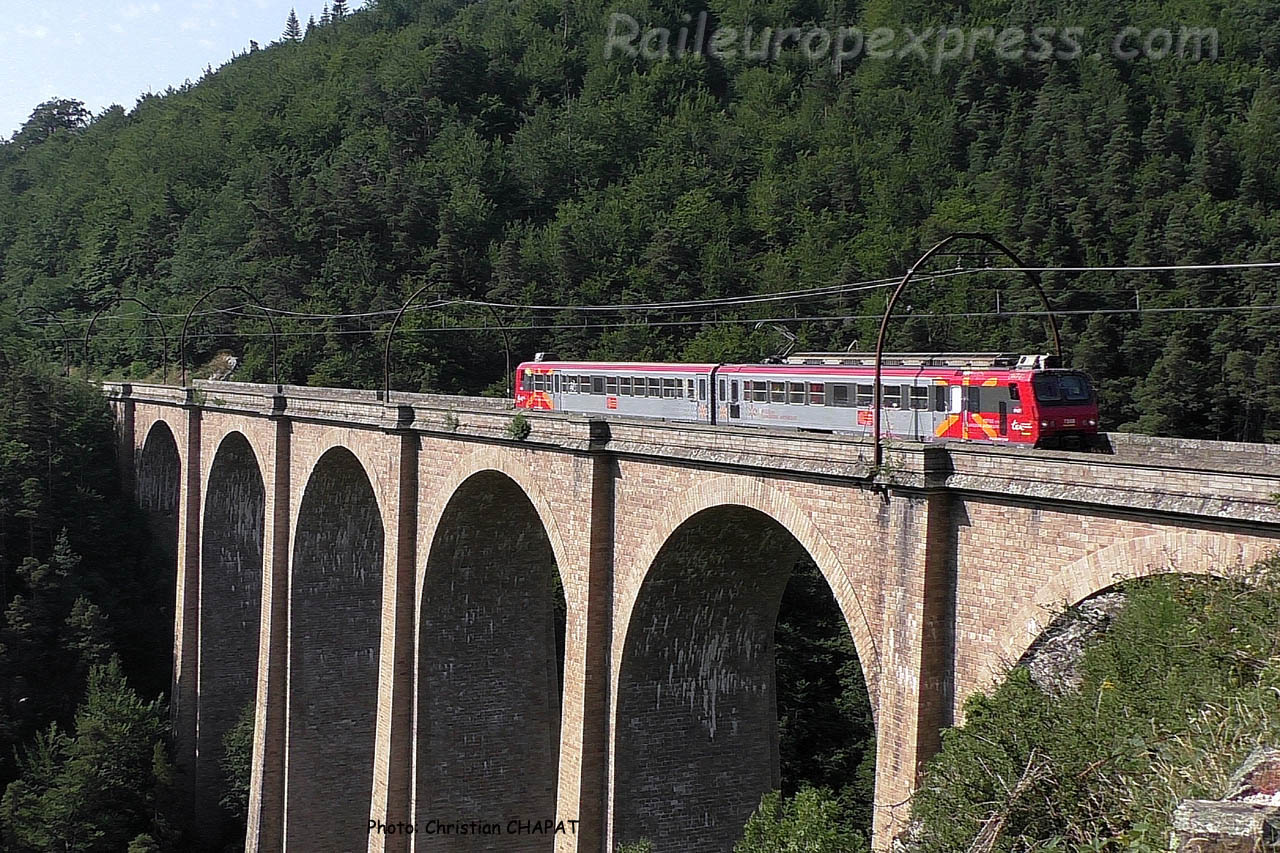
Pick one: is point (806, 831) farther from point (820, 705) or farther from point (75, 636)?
point (75, 636)

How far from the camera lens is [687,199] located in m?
63.9

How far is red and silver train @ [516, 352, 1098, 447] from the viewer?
17.1m

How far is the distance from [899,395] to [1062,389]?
284 cm

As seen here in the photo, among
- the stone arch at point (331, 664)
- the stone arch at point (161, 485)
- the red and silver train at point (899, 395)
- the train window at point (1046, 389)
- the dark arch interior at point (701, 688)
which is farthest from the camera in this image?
the stone arch at point (161, 485)

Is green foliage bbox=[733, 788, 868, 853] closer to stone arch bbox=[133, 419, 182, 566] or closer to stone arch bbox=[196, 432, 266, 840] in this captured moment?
stone arch bbox=[196, 432, 266, 840]

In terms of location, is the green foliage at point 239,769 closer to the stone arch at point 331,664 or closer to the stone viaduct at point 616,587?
the stone viaduct at point 616,587

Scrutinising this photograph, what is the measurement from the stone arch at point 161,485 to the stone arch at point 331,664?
A: 53.2 ft

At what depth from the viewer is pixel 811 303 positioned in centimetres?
5416

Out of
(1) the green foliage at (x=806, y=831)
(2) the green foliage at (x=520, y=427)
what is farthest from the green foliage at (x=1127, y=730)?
(2) the green foliage at (x=520, y=427)

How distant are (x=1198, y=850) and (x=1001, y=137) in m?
57.8

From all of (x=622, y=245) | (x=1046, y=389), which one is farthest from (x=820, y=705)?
(x=622, y=245)

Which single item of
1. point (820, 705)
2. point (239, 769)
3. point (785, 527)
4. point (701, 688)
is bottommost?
point (239, 769)

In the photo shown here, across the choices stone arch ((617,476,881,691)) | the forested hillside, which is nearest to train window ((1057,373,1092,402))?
stone arch ((617,476,881,691))

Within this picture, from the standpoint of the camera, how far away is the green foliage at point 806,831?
12.7 metres
